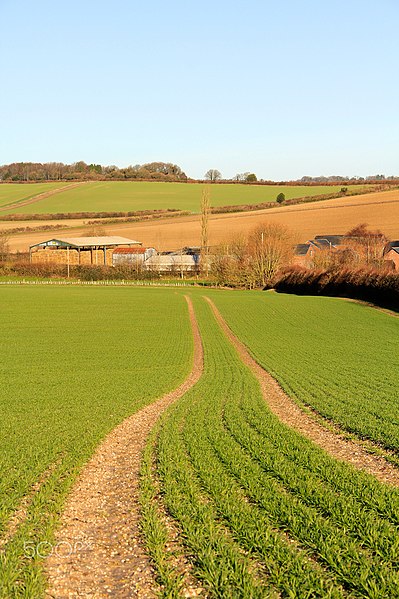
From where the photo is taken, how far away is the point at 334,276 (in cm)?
6725

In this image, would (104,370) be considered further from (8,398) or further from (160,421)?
(160,421)

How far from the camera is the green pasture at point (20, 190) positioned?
15212cm

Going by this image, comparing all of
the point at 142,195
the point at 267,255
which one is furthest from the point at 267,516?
the point at 142,195

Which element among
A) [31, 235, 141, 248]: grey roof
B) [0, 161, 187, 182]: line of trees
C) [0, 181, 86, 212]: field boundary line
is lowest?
[31, 235, 141, 248]: grey roof

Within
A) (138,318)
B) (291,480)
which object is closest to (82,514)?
(291,480)

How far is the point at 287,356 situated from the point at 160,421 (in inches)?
563

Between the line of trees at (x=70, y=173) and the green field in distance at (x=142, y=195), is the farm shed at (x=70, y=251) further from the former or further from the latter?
the line of trees at (x=70, y=173)

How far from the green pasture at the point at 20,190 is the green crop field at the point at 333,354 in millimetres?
110088

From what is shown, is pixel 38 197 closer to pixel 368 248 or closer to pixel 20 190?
pixel 20 190

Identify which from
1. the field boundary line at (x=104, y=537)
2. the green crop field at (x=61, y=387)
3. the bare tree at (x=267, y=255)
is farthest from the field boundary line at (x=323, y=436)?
the bare tree at (x=267, y=255)

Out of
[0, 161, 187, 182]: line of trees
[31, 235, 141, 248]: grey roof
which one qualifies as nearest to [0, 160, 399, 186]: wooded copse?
[0, 161, 187, 182]: line of trees

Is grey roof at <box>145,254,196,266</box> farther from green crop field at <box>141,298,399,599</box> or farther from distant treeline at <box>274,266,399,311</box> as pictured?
green crop field at <box>141,298,399,599</box>

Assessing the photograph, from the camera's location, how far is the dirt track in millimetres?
112031

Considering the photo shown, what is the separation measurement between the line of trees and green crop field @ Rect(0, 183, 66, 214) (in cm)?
1067
